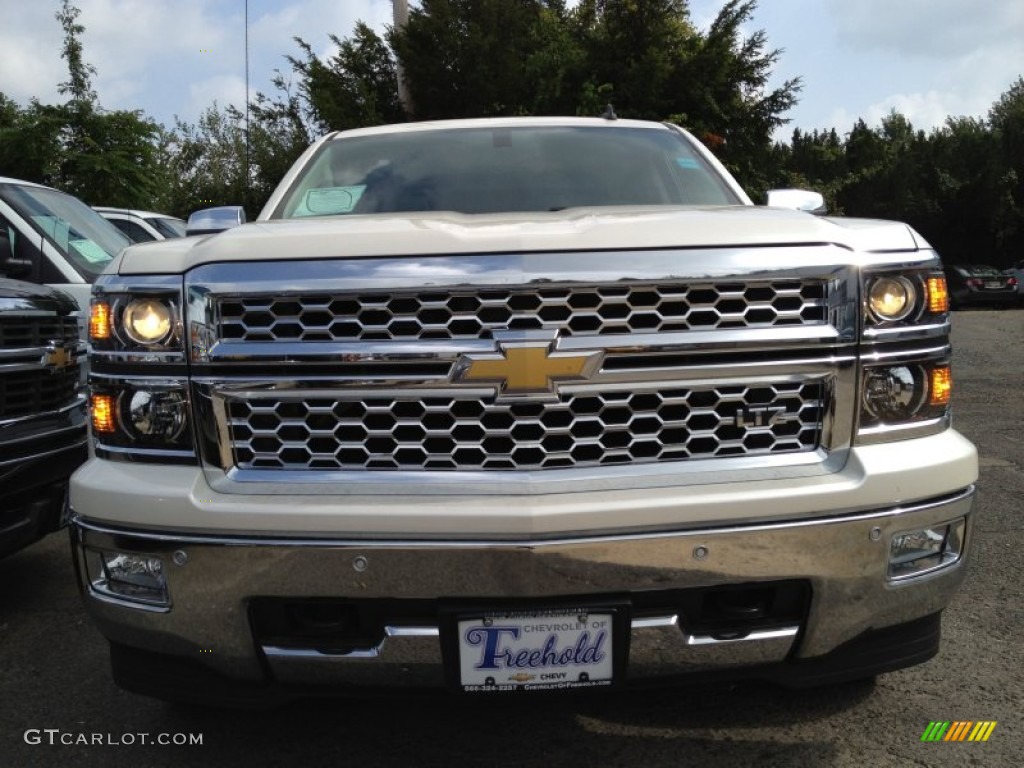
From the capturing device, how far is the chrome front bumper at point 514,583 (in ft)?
7.04

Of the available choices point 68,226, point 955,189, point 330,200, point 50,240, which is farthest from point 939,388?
point 955,189

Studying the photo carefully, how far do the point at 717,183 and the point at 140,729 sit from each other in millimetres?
2729

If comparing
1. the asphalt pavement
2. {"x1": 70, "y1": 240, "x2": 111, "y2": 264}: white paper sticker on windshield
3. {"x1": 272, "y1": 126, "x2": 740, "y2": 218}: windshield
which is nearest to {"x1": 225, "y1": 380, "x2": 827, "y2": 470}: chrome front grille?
the asphalt pavement

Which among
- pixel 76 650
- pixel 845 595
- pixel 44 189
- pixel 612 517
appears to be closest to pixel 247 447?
pixel 612 517

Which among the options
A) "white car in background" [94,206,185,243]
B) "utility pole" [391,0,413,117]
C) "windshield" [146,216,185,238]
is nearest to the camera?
"white car in background" [94,206,185,243]

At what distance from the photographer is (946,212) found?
125 ft

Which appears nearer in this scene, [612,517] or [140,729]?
[612,517]

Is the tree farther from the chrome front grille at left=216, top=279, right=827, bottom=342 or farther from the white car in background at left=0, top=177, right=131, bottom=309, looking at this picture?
the chrome front grille at left=216, top=279, right=827, bottom=342

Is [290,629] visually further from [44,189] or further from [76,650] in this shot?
[44,189]

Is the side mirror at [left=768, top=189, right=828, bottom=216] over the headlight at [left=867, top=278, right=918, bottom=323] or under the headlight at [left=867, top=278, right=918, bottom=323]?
over

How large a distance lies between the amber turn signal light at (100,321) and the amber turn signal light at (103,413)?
0.15 m

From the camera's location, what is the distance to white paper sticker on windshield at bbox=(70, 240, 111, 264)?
5.79m

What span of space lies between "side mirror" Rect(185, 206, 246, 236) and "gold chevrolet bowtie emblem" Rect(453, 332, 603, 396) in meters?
1.31

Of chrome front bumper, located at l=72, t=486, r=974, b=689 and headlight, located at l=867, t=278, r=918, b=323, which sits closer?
chrome front bumper, located at l=72, t=486, r=974, b=689
